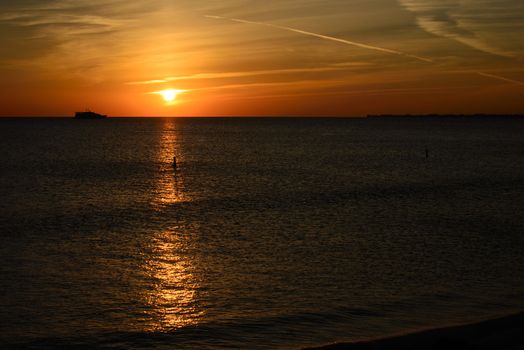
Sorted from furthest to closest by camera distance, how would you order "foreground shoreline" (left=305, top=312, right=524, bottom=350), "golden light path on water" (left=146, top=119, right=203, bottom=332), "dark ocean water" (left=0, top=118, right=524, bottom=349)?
"golden light path on water" (left=146, top=119, right=203, bottom=332) < "dark ocean water" (left=0, top=118, right=524, bottom=349) < "foreground shoreline" (left=305, top=312, right=524, bottom=350)

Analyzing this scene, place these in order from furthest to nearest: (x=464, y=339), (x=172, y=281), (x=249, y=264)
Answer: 1. (x=249, y=264)
2. (x=172, y=281)
3. (x=464, y=339)

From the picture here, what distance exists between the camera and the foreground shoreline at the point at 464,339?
1380cm

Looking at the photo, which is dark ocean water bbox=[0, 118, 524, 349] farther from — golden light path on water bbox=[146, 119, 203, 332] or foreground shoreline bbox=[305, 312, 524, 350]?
foreground shoreline bbox=[305, 312, 524, 350]

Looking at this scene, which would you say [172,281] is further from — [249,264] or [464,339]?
[464,339]

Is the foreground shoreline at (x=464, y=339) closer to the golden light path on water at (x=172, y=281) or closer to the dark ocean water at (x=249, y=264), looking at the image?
the dark ocean water at (x=249, y=264)

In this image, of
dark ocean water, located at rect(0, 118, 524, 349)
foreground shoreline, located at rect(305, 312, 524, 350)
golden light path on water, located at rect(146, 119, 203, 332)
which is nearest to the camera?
foreground shoreline, located at rect(305, 312, 524, 350)

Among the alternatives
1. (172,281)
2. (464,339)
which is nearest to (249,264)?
(172,281)

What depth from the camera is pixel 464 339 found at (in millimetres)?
15039

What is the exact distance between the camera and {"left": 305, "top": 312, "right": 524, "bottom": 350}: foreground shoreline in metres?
13.8

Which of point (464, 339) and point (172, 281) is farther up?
point (464, 339)

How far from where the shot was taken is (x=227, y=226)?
36125 mm

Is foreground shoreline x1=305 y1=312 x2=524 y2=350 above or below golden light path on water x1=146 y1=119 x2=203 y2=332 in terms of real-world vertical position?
above

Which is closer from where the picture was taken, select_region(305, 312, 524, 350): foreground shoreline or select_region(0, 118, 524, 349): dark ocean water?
select_region(305, 312, 524, 350): foreground shoreline

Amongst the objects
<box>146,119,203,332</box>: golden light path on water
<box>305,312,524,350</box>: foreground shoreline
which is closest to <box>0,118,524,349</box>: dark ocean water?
<box>146,119,203,332</box>: golden light path on water
